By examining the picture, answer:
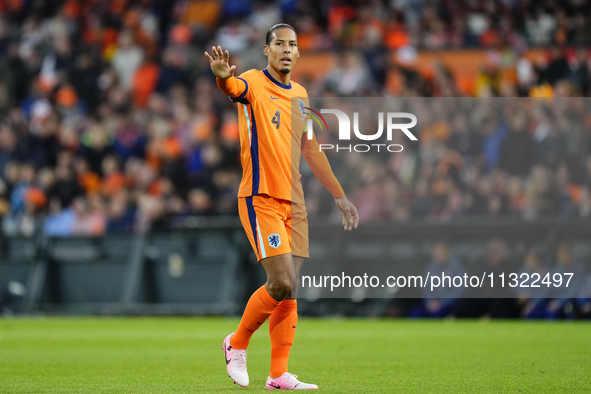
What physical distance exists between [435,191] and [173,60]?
7.50 metres

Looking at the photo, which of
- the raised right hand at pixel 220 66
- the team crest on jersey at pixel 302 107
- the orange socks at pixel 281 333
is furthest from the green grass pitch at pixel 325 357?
the raised right hand at pixel 220 66

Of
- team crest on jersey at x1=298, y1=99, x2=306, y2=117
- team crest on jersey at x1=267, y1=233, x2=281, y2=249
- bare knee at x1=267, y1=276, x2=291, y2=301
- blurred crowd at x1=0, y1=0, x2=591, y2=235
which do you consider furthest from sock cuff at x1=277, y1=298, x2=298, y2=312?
blurred crowd at x1=0, y1=0, x2=591, y2=235

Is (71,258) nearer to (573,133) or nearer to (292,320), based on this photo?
(573,133)

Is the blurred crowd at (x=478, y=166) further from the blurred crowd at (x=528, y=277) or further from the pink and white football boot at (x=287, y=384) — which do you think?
the pink and white football boot at (x=287, y=384)

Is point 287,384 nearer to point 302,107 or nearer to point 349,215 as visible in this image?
point 349,215

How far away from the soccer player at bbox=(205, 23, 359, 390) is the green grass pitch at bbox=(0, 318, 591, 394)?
34 centimetres

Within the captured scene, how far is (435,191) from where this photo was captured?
12.4m

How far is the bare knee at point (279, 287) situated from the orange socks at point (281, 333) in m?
0.27

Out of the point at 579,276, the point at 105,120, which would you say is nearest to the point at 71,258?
the point at 105,120

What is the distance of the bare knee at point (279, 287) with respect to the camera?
18.7 feet

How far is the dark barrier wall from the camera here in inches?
472

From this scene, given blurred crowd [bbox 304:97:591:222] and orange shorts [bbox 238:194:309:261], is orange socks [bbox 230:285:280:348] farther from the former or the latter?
blurred crowd [bbox 304:97:591:222]

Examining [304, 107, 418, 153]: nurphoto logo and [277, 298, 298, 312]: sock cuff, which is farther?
[304, 107, 418, 153]: nurphoto logo

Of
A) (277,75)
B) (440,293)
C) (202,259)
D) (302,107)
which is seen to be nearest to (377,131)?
(440,293)
